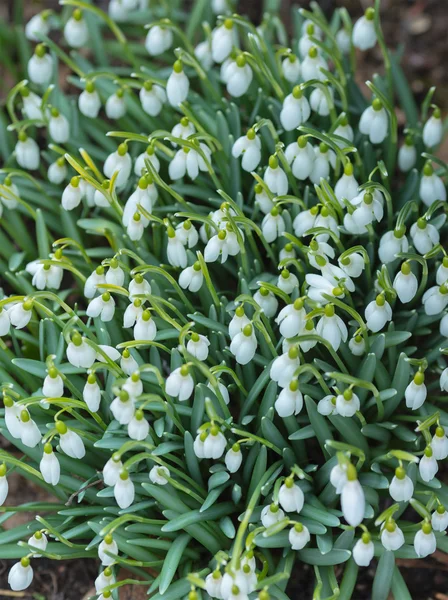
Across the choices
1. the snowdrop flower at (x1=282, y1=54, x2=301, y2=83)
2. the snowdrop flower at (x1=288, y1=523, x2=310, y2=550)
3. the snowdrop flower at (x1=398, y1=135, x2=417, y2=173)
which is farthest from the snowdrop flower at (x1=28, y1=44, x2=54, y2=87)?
the snowdrop flower at (x1=288, y1=523, x2=310, y2=550)

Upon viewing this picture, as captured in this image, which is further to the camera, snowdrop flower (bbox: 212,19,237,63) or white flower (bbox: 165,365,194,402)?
snowdrop flower (bbox: 212,19,237,63)

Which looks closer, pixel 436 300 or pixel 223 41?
pixel 436 300

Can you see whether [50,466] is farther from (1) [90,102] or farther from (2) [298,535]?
(1) [90,102]

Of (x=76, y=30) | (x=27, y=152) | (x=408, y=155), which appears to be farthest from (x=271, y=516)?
(x=76, y=30)

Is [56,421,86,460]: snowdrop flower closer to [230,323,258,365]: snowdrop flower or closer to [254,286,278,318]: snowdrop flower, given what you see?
[230,323,258,365]: snowdrop flower

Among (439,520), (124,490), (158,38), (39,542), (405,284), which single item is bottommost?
(439,520)

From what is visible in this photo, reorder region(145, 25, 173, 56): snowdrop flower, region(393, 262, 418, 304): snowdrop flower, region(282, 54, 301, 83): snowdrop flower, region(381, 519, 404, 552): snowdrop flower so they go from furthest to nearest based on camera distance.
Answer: region(145, 25, 173, 56): snowdrop flower, region(282, 54, 301, 83): snowdrop flower, region(393, 262, 418, 304): snowdrop flower, region(381, 519, 404, 552): snowdrop flower
